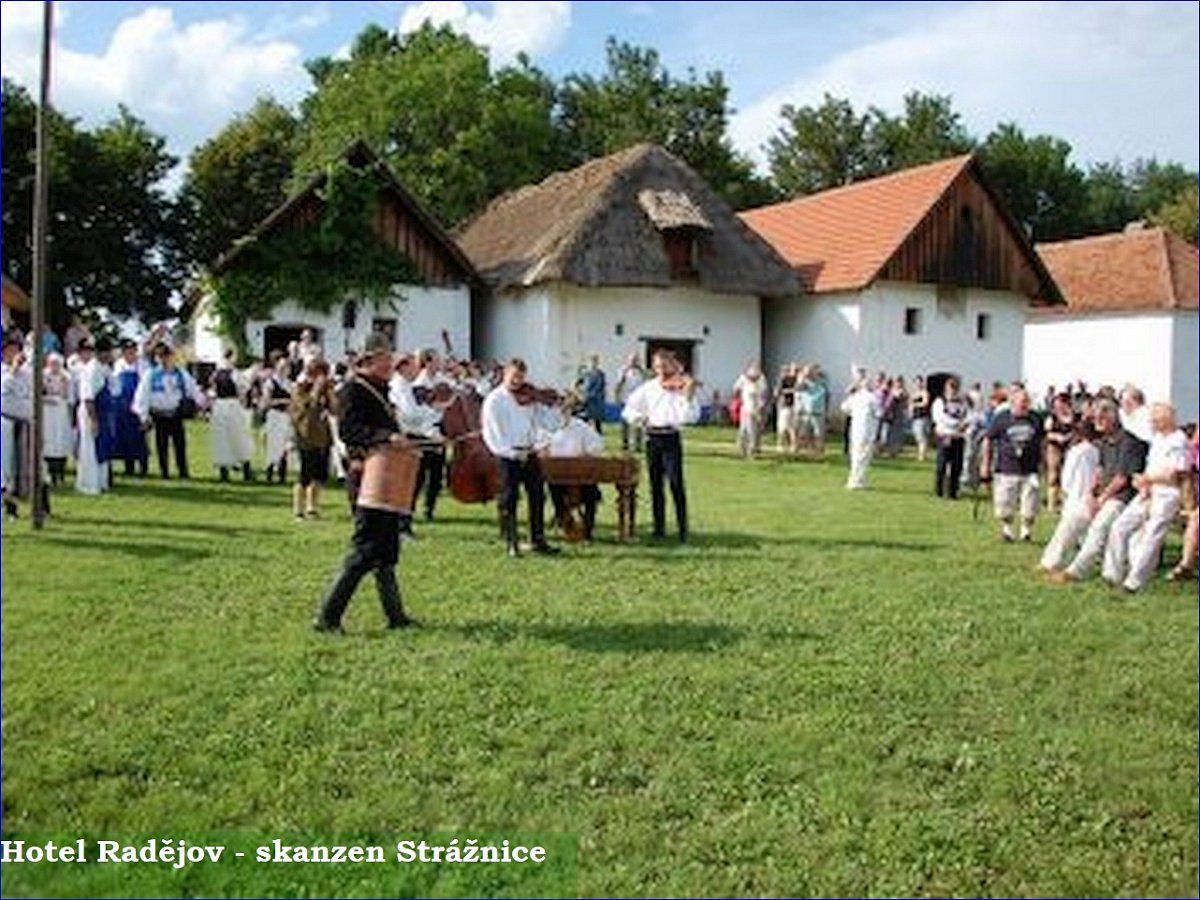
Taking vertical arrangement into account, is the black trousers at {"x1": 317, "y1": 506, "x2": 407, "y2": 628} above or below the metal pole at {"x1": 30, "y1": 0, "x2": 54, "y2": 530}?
below

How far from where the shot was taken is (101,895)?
5.10 metres

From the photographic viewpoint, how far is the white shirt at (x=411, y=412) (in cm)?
1294

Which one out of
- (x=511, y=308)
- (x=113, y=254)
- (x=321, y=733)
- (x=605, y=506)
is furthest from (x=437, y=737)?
(x=113, y=254)

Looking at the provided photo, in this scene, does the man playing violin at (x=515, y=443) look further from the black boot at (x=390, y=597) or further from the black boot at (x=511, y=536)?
the black boot at (x=390, y=597)

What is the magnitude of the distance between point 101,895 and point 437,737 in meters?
1.93

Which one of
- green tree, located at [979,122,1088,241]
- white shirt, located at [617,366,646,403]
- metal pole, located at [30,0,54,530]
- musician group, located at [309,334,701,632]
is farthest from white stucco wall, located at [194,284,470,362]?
green tree, located at [979,122,1088,241]

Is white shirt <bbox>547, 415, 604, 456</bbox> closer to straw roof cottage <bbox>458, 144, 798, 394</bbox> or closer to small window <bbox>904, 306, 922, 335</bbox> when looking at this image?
straw roof cottage <bbox>458, 144, 798, 394</bbox>

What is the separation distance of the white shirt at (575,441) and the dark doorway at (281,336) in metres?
19.1

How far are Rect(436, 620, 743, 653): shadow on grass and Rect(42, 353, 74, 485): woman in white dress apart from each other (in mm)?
8319

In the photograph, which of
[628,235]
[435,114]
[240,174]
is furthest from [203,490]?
[240,174]

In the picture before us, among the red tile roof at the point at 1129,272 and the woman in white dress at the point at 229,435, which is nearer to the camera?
the woman in white dress at the point at 229,435

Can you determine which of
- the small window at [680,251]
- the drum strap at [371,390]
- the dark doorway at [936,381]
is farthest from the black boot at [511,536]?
the dark doorway at [936,381]

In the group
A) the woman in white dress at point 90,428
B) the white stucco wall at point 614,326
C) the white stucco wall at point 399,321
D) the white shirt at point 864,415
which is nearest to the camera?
the woman in white dress at point 90,428

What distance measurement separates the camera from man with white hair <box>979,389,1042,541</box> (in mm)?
14281
